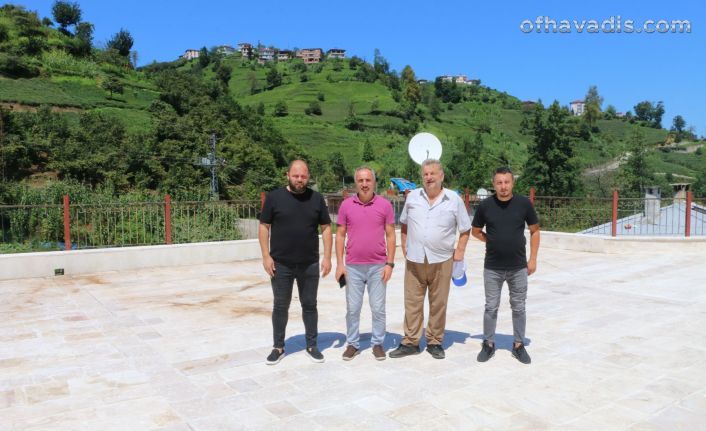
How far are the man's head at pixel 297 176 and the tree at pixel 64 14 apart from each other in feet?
244

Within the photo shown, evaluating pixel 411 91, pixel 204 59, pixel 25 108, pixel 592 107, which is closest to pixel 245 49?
pixel 204 59

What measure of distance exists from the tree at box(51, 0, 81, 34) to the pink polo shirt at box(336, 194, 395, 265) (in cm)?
7455

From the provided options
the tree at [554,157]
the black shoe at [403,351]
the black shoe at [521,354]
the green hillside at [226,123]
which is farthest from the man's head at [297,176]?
the tree at [554,157]

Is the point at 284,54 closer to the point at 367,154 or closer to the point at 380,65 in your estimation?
the point at 380,65

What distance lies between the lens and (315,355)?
4484mm

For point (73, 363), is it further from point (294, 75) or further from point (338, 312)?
point (294, 75)

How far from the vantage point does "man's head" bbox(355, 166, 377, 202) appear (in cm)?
428

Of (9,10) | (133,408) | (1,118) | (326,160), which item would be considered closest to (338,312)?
(133,408)

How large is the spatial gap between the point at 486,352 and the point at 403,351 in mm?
692

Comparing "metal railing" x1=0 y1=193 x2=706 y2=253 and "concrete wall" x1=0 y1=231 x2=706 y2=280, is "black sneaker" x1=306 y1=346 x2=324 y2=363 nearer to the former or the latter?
"concrete wall" x1=0 y1=231 x2=706 y2=280

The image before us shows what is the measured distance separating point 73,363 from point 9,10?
6686 centimetres

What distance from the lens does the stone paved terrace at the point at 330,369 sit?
11.2 feet

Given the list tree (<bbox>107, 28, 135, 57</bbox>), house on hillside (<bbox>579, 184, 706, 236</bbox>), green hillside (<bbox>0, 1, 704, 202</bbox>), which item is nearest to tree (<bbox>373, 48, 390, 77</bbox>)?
green hillside (<bbox>0, 1, 704, 202</bbox>)

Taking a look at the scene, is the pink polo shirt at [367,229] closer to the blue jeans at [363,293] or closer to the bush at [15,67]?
the blue jeans at [363,293]
